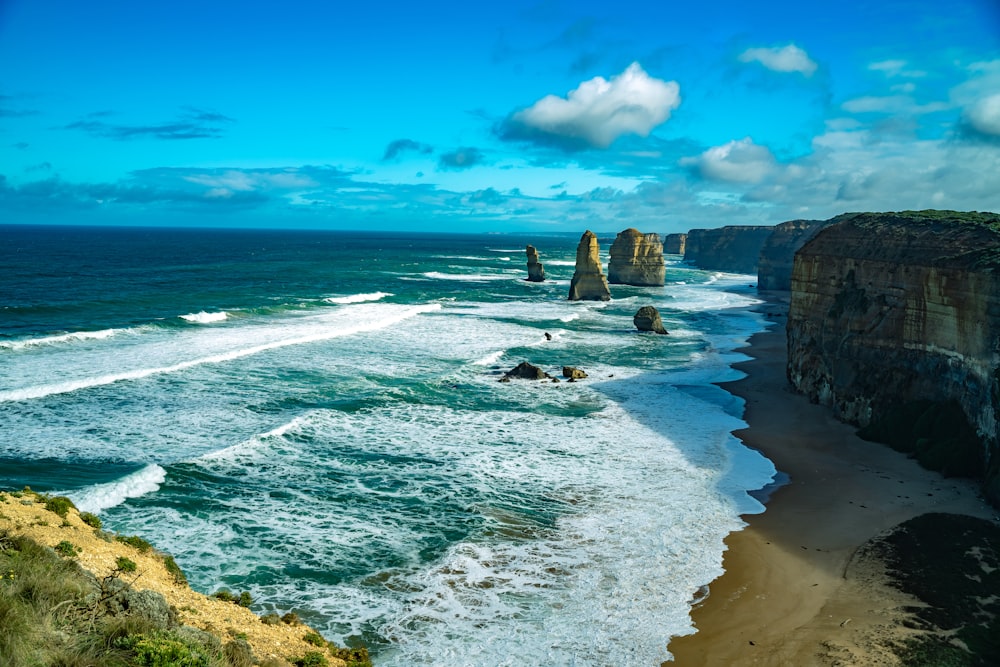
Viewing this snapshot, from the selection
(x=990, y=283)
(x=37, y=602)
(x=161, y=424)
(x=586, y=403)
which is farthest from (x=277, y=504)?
(x=990, y=283)

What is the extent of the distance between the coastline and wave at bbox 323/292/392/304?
144 ft

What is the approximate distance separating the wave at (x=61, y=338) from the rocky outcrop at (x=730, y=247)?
329 ft

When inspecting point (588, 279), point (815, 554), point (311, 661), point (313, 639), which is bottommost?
point (815, 554)

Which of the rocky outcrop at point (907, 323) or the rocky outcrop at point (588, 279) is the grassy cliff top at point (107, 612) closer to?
the rocky outcrop at point (907, 323)

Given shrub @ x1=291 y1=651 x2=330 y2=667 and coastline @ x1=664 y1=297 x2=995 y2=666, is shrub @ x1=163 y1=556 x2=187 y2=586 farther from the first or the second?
coastline @ x1=664 y1=297 x2=995 y2=666

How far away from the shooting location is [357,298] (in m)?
67.2

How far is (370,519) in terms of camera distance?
60.8ft

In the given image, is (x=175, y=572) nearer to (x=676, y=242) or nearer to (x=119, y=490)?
(x=119, y=490)

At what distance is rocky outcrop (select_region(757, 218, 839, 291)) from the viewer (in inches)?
3351

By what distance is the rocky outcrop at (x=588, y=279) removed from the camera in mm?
70250

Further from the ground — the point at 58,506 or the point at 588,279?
the point at 588,279

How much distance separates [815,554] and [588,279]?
55115 millimetres

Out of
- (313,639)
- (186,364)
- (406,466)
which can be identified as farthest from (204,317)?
(313,639)

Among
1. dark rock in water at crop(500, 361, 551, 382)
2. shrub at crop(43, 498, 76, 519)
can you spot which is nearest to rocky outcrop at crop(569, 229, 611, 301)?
dark rock in water at crop(500, 361, 551, 382)
